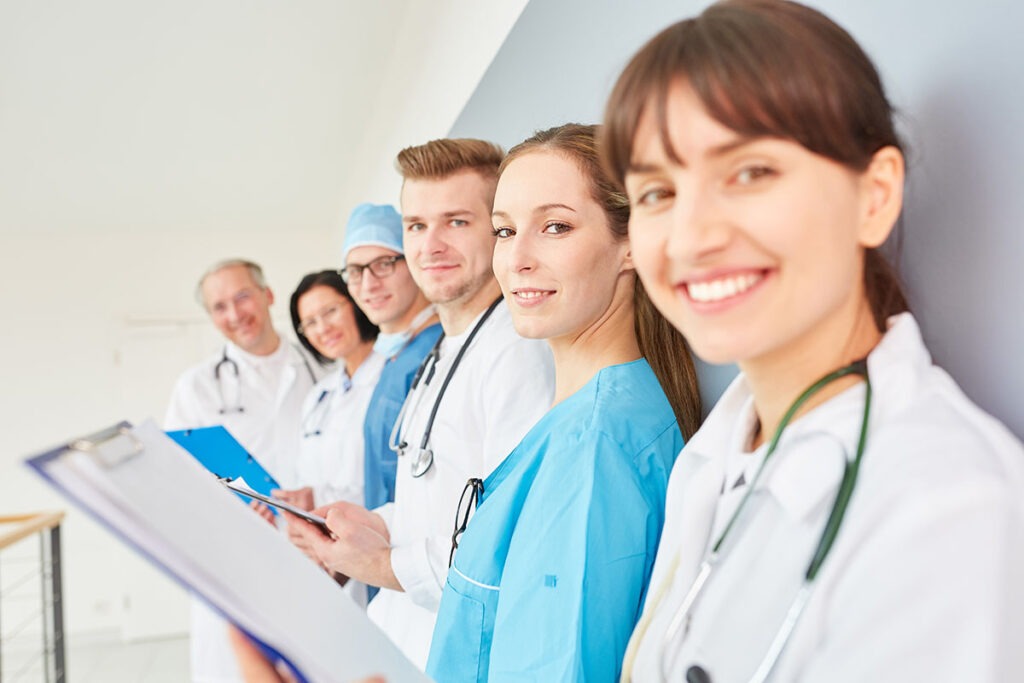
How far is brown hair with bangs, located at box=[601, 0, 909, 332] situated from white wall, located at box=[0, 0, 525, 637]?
1.66 meters

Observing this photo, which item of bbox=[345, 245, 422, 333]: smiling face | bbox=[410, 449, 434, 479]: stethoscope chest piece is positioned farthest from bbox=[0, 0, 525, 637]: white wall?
bbox=[410, 449, 434, 479]: stethoscope chest piece

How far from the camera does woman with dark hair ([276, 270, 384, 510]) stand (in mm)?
2623

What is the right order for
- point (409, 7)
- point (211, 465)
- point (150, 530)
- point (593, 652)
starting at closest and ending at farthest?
point (150, 530)
point (593, 652)
point (211, 465)
point (409, 7)

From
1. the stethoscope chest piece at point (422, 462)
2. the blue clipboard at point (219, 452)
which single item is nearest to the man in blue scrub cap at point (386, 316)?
the blue clipboard at point (219, 452)

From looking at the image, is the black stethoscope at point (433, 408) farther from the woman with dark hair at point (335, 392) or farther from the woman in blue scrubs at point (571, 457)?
the woman with dark hair at point (335, 392)

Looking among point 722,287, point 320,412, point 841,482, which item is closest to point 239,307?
point 320,412

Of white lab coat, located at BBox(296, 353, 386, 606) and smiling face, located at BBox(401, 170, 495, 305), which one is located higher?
smiling face, located at BBox(401, 170, 495, 305)

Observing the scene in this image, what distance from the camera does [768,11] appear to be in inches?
27.5

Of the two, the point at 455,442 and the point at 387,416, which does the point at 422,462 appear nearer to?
the point at 455,442

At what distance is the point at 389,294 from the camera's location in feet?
8.07

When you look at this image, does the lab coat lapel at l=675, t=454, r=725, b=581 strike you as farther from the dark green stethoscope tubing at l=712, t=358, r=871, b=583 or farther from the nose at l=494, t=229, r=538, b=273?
the nose at l=494, t=229, r=538, b=273

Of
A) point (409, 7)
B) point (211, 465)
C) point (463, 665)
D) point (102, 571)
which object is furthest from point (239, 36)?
point (102, 571)

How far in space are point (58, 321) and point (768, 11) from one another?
732 centimetres

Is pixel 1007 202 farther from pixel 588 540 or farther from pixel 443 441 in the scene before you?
pixel 443 441
